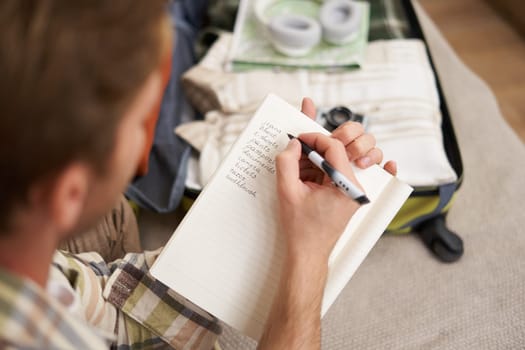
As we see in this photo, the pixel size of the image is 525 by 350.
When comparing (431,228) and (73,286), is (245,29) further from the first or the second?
(73,286)

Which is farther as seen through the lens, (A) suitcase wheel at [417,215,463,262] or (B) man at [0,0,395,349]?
(A) suitcase wheel at [417,215,463,262]

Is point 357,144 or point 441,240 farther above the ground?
point 357,144

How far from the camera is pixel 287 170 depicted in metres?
0.59

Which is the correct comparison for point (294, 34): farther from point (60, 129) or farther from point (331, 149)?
point (60, 129)

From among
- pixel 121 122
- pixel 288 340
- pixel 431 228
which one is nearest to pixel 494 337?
pixel 431 228

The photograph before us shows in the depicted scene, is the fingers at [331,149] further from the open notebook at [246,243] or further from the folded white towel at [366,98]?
the folded white towel at [366,98]

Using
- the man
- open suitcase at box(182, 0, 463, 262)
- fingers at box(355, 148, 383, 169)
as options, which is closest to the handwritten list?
fingers at box(355, 148, 383, 169)

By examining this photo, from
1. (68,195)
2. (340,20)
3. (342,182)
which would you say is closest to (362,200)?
(342,182)

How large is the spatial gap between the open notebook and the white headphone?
555 millimetres

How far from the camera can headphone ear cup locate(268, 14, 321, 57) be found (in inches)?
44.0

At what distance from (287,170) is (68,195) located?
0.95ft

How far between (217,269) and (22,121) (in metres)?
0.36

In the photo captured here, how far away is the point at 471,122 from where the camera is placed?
1.24 m

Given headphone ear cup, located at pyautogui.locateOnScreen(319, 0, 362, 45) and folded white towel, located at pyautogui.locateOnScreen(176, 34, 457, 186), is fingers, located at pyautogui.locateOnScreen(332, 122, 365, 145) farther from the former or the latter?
headphone ear cup, located at pyautogui.locateOnScreen(319, 0, 362, 45)
